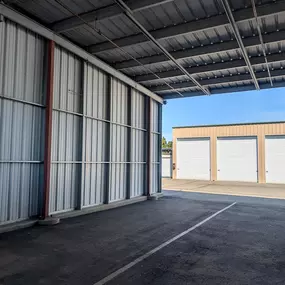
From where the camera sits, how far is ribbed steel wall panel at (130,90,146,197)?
1195 cm

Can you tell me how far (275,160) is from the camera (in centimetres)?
2169

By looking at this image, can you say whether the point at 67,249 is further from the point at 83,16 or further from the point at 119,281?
the point at 83,16

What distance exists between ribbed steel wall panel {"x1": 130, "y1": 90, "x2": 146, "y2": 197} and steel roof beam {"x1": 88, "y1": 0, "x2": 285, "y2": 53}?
3.60m

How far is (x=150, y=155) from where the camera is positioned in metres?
13.0

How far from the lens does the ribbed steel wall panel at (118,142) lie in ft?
34.7

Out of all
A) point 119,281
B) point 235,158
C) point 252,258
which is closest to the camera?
point 119,281

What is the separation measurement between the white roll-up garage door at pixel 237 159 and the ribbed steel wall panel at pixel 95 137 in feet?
50.2

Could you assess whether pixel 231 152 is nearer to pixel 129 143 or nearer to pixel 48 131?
pixel 129 143

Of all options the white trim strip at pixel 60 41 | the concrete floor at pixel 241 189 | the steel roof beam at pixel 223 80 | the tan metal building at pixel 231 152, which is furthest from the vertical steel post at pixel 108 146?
the tan metal building at pixel 231 152

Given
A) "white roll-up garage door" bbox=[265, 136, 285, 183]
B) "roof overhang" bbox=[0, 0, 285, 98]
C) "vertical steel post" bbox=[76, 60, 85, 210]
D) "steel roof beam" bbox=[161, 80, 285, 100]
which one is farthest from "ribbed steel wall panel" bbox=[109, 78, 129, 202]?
"white roll-up garage door" bbox=[265, 136, 285, 183]

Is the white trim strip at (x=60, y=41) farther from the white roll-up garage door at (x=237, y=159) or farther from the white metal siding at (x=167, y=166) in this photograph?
the white metal siding at (x=167, y=166)

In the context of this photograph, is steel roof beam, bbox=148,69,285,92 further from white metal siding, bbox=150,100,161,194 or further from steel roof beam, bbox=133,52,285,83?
steel roof beam, bbox=133,52,285,83

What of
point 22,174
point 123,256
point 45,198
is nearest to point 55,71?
point 22,174

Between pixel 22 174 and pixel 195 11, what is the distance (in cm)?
575
